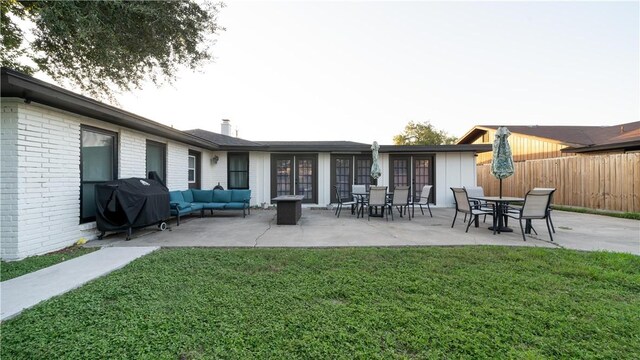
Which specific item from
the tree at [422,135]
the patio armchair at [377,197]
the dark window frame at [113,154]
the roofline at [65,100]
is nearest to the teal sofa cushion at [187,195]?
the roofline at [65,100]

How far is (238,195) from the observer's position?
8.15 metres

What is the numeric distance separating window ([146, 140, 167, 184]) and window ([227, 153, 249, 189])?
3.01m

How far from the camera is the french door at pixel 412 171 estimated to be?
10.6 metres

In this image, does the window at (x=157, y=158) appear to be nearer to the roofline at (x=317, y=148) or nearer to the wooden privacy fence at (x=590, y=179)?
the roofline at (x=317, y=148)

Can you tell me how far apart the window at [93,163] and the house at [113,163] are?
0.07 feet

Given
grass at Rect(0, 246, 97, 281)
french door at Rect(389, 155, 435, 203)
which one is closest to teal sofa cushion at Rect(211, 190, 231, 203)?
grass at Rect(0, 246, 97, 281)

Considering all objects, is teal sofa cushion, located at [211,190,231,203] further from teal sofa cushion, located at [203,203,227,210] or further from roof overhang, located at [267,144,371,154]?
roof overhang, located at [267,144,371,154]

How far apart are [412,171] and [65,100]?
1030 cm

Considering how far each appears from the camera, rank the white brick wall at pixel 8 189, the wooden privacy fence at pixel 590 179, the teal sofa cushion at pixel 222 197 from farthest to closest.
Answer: the teal sofa cushion at pixel 222 197
the wooden privacy fence at pixel 590 179
the white brick wall at pixel 8 189

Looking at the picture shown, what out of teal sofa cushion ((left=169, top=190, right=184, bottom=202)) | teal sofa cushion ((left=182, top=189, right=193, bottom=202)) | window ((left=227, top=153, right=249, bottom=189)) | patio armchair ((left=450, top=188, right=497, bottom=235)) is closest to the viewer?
patio armchair ((left=450, top=188, right=497, bottom=235))

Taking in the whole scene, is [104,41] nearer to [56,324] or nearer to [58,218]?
[58,218]

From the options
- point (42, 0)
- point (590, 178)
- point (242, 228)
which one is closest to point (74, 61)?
point (42, 0)

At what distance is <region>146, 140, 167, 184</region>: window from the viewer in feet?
22.6

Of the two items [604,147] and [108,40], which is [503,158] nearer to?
[604,147]
